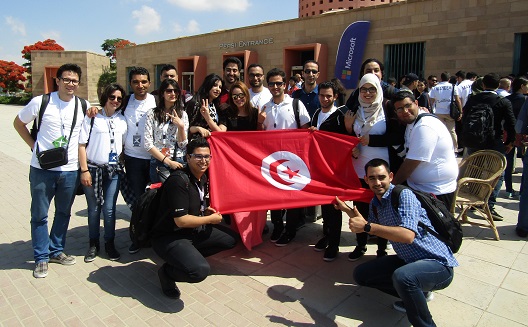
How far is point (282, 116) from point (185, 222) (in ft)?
5.91

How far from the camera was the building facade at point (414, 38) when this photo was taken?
34.9ft

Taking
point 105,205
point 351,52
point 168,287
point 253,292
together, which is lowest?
point 253,292

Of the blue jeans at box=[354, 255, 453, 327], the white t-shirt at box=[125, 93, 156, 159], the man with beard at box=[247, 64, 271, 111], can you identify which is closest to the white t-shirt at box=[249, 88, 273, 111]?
the man with beard at box=[247, 64, 271, 111]

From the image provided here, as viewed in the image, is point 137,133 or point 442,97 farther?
point 442,97

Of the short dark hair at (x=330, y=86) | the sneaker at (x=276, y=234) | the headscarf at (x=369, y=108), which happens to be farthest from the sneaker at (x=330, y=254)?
the short dark hair at (x=330, y=86)

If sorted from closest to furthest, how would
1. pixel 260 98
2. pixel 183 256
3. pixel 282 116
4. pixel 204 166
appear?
pixel 183 256 < pixel 204 166 < pixel 282 116 < pixel 260 98

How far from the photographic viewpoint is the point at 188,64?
22.3 m

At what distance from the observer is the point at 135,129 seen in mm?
4305

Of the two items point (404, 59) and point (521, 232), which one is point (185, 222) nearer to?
point (521, 232)

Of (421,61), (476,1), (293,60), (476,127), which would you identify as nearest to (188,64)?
(293,60)

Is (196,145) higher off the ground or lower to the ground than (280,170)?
higher

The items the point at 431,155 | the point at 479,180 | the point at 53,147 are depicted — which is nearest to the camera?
the point at 431,155

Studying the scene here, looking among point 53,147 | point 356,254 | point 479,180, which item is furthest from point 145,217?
point 479,180

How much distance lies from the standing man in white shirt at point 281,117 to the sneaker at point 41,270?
2.44 metres
